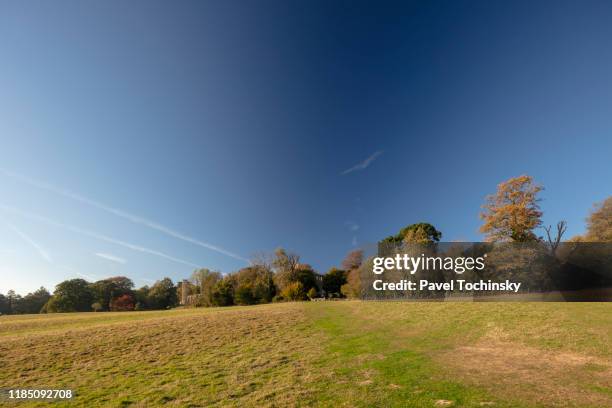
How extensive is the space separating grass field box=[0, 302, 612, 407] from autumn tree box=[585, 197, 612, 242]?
32557 millimetres

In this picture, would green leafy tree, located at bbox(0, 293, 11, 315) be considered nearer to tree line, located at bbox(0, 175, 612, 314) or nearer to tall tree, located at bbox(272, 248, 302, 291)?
tree line, located at bbox(0, 175, 612, 314)

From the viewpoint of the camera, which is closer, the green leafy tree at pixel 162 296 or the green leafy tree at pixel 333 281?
the green leafy tree at pixel 333 281

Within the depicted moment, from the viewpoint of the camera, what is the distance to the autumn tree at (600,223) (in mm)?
39934

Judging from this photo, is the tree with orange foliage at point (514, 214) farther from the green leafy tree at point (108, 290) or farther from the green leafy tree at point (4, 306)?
the green leafy tree at point (4, 306)

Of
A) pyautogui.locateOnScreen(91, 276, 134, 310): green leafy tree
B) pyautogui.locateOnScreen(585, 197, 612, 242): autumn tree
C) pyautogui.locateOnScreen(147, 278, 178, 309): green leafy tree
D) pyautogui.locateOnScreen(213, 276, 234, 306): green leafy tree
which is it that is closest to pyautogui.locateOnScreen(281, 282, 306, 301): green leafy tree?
pyautogui.locateOnScreen(213, 276, 234, 306): green leafy tree

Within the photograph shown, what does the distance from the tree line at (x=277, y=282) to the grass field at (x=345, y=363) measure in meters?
17.6

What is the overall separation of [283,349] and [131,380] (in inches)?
258

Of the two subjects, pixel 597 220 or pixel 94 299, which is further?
pixel 94 299

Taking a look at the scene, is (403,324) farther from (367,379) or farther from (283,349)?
(367,379)

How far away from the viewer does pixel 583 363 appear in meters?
9.34

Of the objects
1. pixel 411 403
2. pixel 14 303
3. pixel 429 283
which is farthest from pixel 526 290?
pixel 14 303

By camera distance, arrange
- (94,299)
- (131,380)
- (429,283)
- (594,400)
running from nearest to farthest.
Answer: (594,400)
(131,380)
(429,283)
(94,299)

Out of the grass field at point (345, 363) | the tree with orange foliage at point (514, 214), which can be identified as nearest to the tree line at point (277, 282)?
the tree with orange foliage at point (514, 214)

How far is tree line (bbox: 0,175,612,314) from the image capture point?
33.7m
